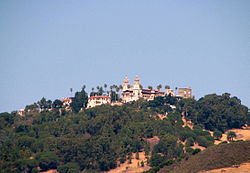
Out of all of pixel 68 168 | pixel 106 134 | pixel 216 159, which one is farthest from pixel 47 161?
pixel 216 159

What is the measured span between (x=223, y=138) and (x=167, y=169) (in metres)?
62.8

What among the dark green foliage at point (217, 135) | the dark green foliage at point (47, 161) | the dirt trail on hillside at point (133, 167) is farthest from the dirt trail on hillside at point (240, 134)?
the dark green foliage at point (47, 161)

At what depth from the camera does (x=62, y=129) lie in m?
180

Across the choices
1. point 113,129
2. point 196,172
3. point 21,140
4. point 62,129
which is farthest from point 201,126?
point 196,172

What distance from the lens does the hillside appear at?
110m

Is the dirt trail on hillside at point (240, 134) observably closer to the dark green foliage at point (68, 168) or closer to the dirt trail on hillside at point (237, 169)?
the dark green foliage at point (68, 168)

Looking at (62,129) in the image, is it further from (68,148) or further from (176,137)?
(176,137)

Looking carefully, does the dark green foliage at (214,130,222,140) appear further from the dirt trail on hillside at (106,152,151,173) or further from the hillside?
the hillside

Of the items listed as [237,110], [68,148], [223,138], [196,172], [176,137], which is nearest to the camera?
[196,172]

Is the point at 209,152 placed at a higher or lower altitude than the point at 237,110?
lower

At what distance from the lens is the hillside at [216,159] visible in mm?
110250

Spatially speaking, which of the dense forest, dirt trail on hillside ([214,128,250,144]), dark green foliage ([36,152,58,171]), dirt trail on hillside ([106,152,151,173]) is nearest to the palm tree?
dirt trail on hillside ([214,128,250,144])

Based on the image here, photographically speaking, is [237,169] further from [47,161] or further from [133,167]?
[47,161]

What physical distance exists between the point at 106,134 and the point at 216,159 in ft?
202
